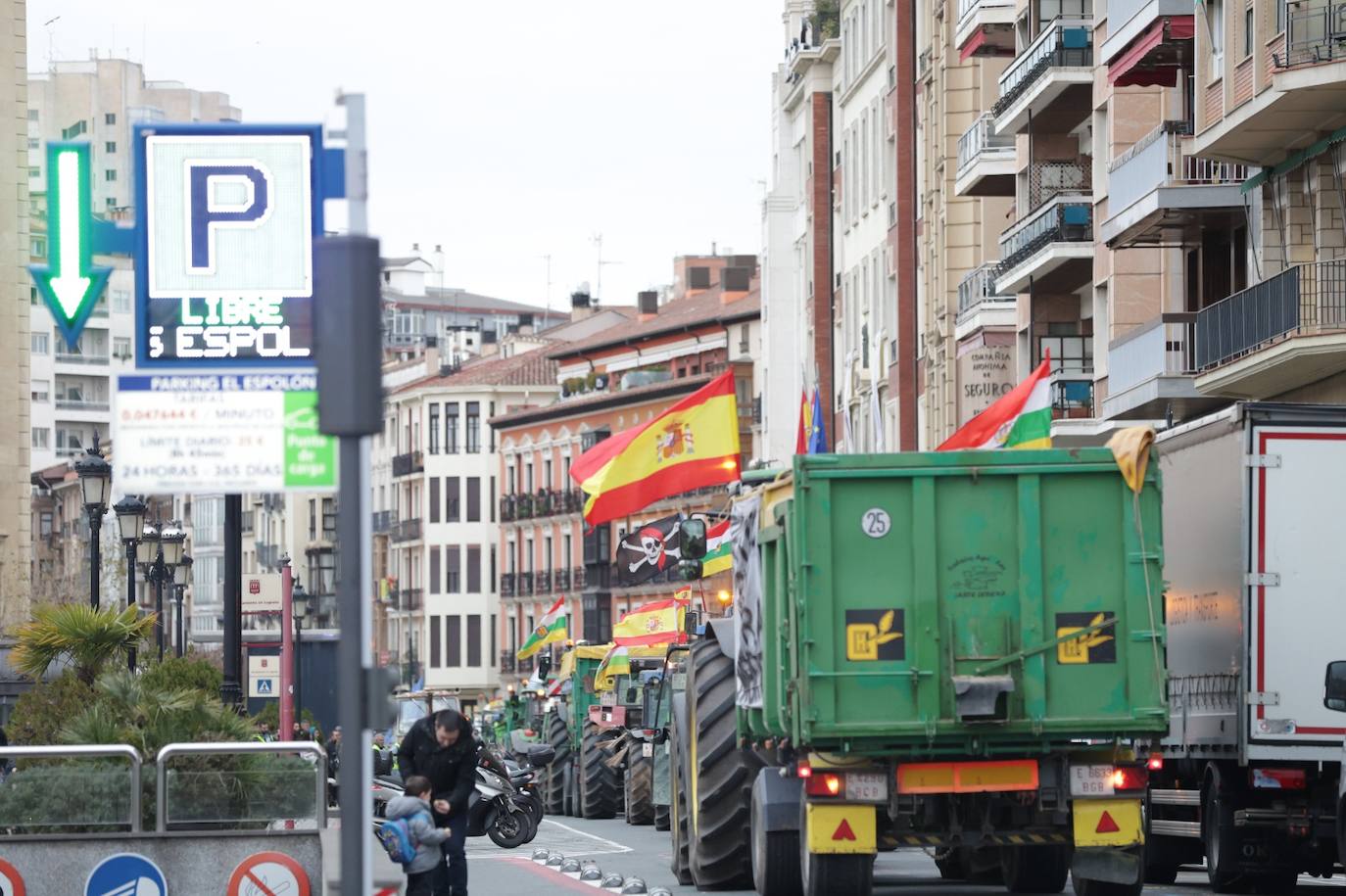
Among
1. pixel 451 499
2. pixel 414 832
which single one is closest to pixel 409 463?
pixel 451 499

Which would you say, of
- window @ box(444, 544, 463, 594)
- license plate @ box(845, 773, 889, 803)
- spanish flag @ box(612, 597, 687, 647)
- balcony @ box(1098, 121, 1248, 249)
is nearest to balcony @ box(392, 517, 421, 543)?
window @ box(444, 544, 463, 594)

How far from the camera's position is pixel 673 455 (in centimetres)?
3841

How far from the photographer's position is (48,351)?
17188 cm

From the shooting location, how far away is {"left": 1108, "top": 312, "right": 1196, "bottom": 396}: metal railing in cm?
4403

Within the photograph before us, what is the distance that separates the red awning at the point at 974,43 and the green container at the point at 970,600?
4044 cm

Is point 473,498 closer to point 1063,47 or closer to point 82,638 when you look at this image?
point 1063,47

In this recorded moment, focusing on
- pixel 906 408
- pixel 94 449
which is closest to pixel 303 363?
pixel 94 449

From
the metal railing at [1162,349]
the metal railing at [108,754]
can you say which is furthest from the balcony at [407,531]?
the metal railing at [108,754]

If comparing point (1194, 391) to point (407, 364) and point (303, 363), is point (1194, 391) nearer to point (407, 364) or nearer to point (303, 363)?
point (303, 363)

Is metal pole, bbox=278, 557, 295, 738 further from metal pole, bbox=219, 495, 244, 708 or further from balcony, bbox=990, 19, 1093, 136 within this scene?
balcony, bbox=990, 19, 1093, 136

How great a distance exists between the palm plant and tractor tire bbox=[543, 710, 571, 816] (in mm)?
19287

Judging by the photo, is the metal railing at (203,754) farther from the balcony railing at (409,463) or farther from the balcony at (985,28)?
the balcony railing at (409,463)

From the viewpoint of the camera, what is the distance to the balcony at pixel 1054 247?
2041 inches

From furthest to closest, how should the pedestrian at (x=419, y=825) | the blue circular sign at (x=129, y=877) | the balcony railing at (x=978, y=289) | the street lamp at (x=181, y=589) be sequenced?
the balcony railing at (x=978, y=289)
the street lamp at (x=181, y=589)
the blue circular sign at (x=129, y=877)
the pedestrian at (x=419, y=825)
